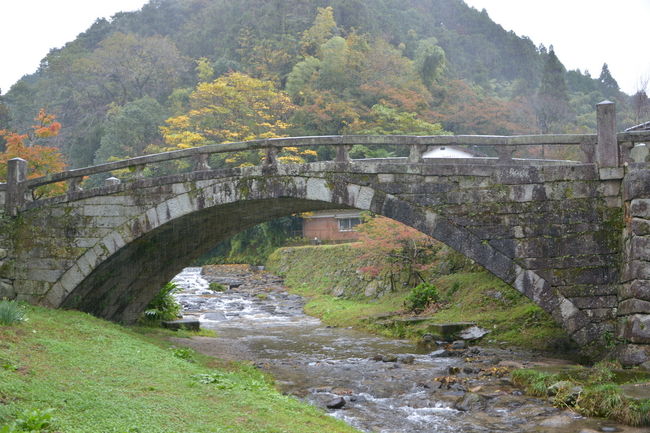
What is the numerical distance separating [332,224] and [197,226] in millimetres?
21364

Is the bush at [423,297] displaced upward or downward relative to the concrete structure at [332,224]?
downward

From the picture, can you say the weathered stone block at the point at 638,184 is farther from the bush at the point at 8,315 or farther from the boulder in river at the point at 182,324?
the boulder in river at the point at 182,324

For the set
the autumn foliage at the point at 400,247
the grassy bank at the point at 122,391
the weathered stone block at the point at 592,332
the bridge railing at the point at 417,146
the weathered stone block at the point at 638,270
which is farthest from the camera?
the autumn foliage at the point at 400,247

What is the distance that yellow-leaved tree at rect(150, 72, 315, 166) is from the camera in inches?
1307

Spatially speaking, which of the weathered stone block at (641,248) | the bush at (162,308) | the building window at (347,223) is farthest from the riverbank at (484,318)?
the bush at (162,308)

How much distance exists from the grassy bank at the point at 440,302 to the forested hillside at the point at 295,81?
20.3ft

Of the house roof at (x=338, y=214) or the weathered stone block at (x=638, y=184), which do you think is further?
the house roof at (x=338, y=214)

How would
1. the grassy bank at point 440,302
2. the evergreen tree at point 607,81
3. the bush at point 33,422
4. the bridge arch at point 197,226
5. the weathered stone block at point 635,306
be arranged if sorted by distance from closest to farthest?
the bush at point 33,422 < the weathered stone block at point 635,306 < the bridge arch at point 197,226 < the grassy bank at point 440,302 < the evergreen tree at point 607,81

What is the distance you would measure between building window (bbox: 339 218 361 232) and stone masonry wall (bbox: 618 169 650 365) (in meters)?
25.3

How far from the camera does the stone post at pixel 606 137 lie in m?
10.2

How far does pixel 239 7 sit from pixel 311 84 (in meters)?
25.9

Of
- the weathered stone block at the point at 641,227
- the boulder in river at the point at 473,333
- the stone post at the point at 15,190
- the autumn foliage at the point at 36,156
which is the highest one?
the autumn foliage at the point at 36,156

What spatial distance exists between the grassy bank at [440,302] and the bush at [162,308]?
5.65 metres

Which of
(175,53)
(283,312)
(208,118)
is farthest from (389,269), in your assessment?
(175,53)
